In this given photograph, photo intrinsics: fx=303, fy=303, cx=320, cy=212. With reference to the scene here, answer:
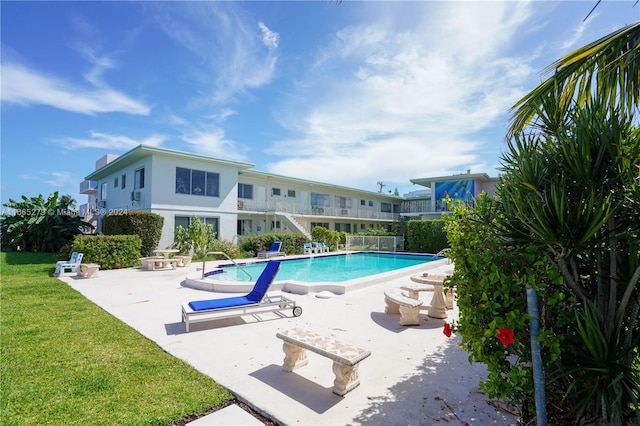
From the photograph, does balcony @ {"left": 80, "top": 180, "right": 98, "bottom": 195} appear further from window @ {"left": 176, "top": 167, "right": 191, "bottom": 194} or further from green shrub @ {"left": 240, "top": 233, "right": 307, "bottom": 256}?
green shrub @ {"left": 240, "top": 233, "right": 307, "bottom": 256}

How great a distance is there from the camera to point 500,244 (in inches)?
111

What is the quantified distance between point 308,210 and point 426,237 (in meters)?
11.5

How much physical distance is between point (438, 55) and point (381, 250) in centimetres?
1994

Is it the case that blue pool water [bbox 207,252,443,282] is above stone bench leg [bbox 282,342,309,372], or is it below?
below

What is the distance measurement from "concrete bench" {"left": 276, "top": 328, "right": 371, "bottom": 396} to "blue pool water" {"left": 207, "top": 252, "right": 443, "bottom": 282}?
8.96 meters

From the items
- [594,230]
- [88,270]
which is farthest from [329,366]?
[88,270]

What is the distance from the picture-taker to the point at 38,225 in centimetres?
2086

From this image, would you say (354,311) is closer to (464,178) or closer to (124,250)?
(124,250)

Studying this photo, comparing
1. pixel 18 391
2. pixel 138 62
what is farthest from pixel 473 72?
pixel 138 62

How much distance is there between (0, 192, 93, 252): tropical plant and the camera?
20.9m

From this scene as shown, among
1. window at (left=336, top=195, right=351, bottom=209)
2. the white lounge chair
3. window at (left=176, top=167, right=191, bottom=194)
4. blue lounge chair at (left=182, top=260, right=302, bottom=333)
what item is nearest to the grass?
blue lounge chair at (left=182, top=260, right=302, bottom=333)

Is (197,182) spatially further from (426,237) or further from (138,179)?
(426,237)

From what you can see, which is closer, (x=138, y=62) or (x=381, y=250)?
(x=138, y=62)

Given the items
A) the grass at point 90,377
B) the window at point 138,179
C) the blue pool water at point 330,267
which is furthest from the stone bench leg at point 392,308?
the window at point 138,179
